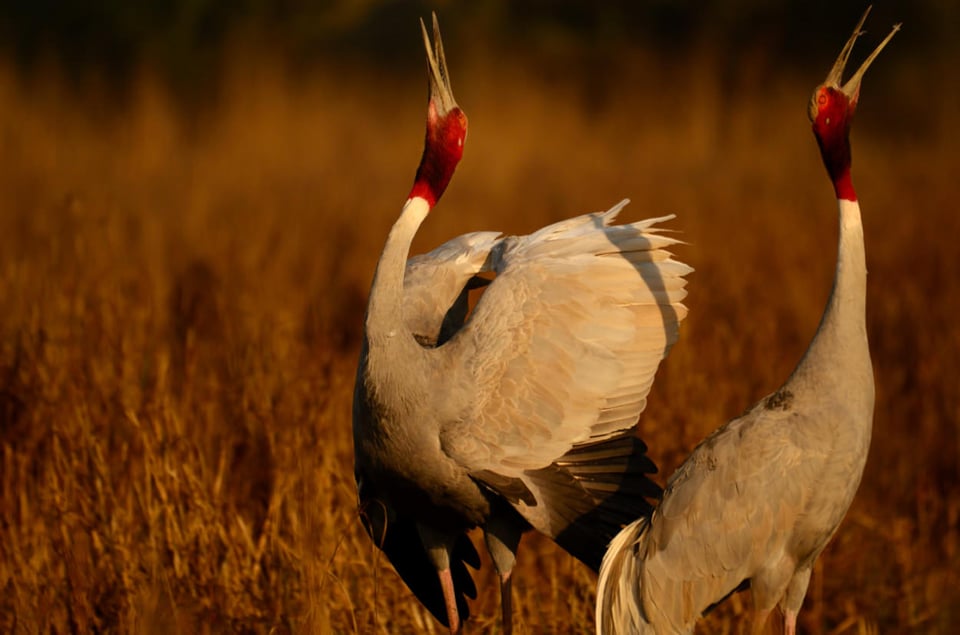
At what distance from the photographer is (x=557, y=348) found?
3.35m

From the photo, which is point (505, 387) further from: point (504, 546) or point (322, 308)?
point (322, 308)

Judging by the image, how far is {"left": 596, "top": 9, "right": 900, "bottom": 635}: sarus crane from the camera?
2.90m

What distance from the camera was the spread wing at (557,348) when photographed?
322 centimetres

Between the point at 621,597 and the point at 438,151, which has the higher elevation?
the point at 438,151

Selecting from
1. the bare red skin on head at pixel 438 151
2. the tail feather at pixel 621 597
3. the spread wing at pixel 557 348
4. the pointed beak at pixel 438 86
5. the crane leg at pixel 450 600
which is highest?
the pointed beak at pixel 438 86

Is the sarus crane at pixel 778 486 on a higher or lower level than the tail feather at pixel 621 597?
higher

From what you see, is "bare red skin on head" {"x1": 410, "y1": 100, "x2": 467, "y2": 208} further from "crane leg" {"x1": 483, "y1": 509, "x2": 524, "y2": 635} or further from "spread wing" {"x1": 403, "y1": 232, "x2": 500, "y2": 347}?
"crane leg" {"x1": 483, "y1": 509, "x2": 524, "y2": 635}

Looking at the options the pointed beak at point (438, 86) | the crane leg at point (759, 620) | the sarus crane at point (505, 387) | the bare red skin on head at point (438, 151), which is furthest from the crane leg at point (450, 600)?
the pointed beak at point (438, 86)

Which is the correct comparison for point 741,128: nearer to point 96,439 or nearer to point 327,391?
point 327,391

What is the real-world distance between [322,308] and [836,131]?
2928mm

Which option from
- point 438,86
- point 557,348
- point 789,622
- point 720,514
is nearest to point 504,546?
point 557,348

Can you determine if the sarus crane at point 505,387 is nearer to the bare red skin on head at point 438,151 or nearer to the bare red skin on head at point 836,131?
the bare red skin on head at point 438,151

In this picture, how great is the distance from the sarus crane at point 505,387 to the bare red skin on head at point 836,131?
64 cm

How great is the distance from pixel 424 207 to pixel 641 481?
85cm
